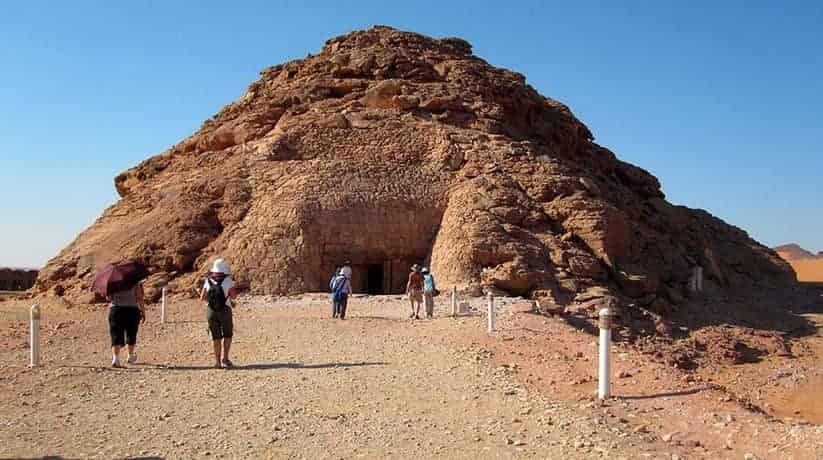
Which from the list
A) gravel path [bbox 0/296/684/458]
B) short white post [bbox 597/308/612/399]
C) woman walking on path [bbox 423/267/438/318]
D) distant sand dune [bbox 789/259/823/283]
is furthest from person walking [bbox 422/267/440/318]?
distant sand dune [bbox 789/259/823/283]

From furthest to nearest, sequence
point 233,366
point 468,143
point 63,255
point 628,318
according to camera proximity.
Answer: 1. point 468,143
2. point 63,255
3. point 628,318
4. point 233,366

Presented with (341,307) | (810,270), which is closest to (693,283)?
(341,307)

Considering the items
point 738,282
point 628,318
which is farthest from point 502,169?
point 738,282

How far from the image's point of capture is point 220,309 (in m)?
10.6

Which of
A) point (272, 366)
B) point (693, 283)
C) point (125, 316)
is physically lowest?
point (272, 366)

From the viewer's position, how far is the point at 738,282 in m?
32.6

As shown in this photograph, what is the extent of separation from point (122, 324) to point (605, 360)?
6.77 metres

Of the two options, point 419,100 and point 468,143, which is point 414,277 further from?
point 419,100

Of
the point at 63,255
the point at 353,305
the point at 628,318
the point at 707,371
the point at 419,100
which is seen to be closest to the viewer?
the point at 707,371

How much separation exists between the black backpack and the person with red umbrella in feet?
3.56

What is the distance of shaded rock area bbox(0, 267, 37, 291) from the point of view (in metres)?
41.7

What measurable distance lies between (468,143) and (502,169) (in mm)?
1840

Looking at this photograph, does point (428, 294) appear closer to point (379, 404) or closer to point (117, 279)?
point (117, 279)

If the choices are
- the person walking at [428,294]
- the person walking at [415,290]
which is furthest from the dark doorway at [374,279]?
the person walking at [415,290]
